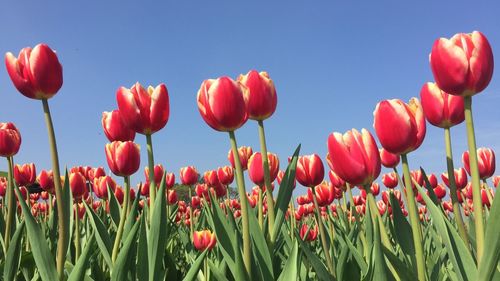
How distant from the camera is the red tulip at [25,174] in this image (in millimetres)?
4273

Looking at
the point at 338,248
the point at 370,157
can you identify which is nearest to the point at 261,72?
the point at 370,157

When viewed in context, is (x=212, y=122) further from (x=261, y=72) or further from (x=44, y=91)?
(x=44, y=91)

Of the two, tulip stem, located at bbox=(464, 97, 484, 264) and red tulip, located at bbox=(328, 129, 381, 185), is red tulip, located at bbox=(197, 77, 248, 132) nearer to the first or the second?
red tulip, located at bbox=(328, 129, 381, 185)

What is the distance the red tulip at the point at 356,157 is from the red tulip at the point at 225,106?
37 centimetres

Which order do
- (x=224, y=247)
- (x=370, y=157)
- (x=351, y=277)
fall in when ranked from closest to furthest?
(x=370, y=157)
(x=224, y=247)
(x=351, y=277)

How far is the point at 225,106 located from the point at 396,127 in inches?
25.1

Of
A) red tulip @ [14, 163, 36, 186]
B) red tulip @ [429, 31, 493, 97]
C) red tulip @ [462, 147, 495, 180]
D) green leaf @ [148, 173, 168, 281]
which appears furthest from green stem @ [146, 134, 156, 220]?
red tulip @ [14, 163, 36, 186]

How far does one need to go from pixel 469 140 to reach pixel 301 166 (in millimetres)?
1342

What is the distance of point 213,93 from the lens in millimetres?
1726

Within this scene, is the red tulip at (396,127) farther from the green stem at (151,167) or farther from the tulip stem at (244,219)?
the green stem at (151,167)

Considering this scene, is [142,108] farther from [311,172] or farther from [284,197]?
[311,172]

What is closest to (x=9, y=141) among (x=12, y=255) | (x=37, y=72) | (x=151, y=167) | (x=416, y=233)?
(x=12, y=255)

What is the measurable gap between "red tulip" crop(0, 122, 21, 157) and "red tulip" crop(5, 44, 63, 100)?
1094mm

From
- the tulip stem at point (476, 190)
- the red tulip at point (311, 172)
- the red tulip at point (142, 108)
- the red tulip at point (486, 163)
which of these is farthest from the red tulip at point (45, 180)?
the tulip stem at point (476, 190)
